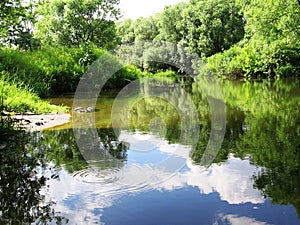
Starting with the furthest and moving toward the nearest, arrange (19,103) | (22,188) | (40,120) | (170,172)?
(19,103)
(40,120)
(170,172)
(22,188)

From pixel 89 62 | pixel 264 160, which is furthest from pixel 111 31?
pixel 264 160

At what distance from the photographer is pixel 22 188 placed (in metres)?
4.72

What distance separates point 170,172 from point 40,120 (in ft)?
18.2

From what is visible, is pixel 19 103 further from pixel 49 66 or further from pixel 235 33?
pixel 235 33

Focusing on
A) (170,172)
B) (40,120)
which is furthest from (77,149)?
(40,120)

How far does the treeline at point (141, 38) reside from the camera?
673 inches

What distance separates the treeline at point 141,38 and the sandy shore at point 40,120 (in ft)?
10.4

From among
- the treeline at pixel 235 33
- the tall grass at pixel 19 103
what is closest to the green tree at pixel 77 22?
the treeline at pixel 235 33

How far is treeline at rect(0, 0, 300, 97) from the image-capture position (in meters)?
17.1

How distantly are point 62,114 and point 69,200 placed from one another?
23.2 feet

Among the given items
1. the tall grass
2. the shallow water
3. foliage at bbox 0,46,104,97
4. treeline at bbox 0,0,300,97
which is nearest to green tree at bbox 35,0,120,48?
treeline at bbox 0,0,300,97

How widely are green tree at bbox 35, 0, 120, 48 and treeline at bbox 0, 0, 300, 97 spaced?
0.37 feet

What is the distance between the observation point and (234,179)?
5172 millimetres

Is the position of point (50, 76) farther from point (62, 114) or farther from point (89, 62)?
point (62, 114)
